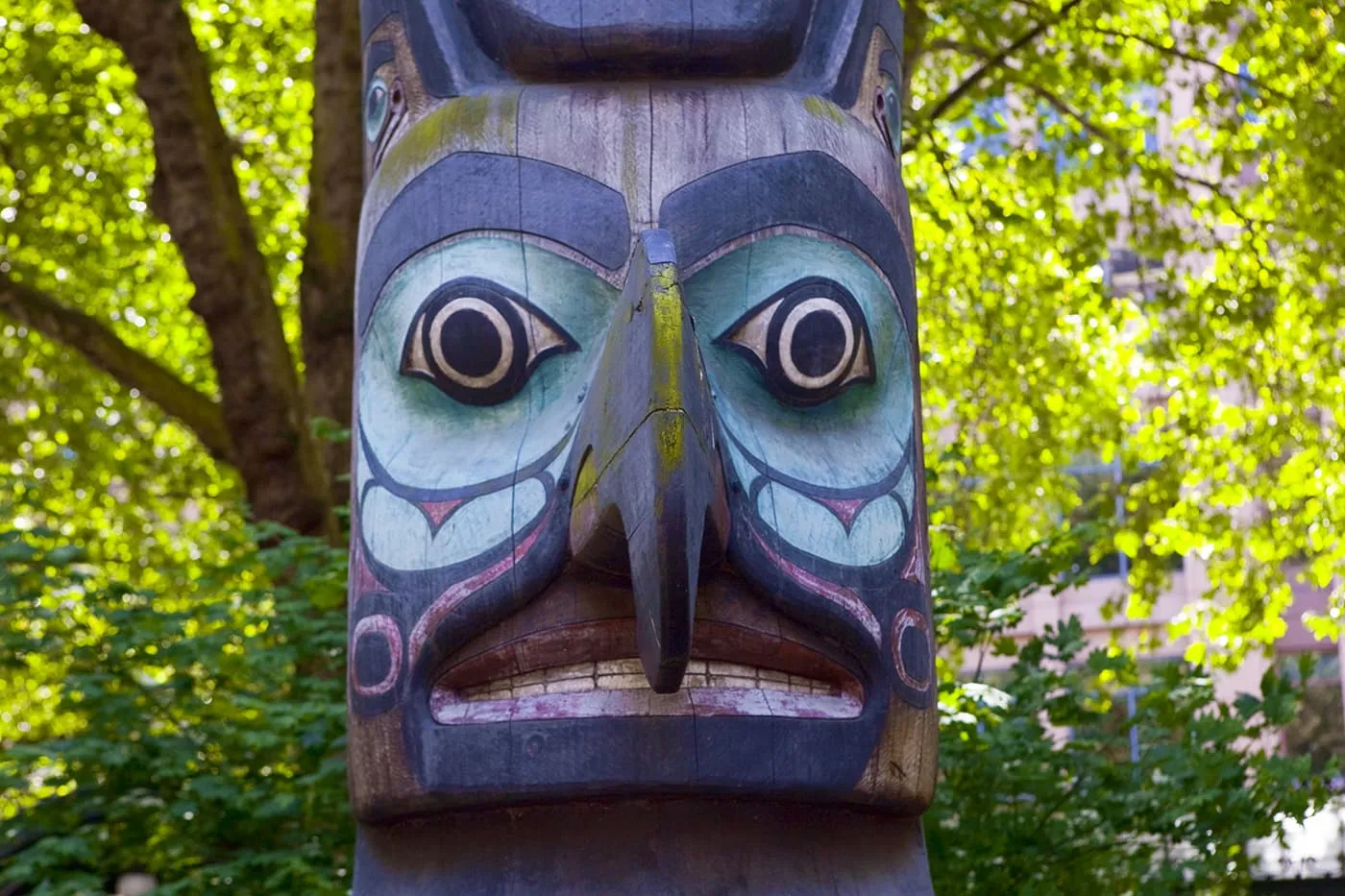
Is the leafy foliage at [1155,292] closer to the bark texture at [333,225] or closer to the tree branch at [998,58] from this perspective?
the tree branch at [998,58]

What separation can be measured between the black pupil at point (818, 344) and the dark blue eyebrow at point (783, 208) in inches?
8.0

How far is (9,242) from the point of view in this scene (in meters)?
10.9

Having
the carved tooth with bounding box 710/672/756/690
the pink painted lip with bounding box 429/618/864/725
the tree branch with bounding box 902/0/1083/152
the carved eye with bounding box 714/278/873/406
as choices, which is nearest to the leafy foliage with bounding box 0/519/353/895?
the pink painted lip with bounding box 429/618/864/725

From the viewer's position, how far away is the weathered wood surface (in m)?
3.23

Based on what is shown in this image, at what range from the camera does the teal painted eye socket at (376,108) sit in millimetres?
4043

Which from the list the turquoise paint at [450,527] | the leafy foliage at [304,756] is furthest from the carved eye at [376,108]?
the leafy foliage at [304,756]

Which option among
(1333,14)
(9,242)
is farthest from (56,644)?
(1333,14)

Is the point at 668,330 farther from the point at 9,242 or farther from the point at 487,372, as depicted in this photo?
the point at 9,242

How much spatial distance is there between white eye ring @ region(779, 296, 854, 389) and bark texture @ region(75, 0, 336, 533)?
14.2 ft

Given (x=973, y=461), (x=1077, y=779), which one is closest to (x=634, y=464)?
(x=1077, y=779)

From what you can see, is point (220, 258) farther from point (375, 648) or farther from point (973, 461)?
point (375, 648)

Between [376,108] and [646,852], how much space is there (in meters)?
1.88

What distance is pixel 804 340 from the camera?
351 centimetres

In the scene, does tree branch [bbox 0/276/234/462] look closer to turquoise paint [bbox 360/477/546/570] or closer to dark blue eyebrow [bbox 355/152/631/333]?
dark blue eyebrow [bbox 355/152/631/333]
